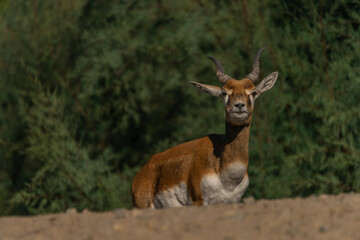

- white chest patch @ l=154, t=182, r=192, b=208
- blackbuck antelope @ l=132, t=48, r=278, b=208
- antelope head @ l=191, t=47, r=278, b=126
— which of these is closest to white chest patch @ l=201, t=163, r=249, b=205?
blackbuck antelope @ l=132, t=48, r=278, b=208

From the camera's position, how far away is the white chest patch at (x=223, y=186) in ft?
24.0

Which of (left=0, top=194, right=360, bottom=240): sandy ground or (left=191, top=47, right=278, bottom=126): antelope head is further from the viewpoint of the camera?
(left=191, top=47, right=278, bottom=126): antelope head

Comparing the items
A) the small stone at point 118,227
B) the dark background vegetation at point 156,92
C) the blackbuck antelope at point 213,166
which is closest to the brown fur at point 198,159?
the blackbuck antelope at point 213,166

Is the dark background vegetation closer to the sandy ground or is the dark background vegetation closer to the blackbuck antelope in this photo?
the blackbuck antelope

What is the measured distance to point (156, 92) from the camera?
1479cm

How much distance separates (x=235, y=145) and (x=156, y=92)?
742 cm

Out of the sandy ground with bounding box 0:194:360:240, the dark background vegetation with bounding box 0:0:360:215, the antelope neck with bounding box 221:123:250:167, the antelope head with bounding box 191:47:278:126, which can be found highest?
the antelope head with bounding box 191:47:278:126

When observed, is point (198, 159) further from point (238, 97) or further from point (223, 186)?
point (238, 97)

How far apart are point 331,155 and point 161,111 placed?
14.2 feet

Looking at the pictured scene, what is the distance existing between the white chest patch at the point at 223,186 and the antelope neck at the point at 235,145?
122 mm

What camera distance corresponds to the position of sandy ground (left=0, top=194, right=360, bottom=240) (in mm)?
4883

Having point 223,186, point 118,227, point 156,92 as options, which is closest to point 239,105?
point 223,186

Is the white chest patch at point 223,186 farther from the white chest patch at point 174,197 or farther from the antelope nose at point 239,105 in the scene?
the antelope nose at point 239,105

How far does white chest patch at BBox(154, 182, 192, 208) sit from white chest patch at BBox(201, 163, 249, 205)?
1.07 feet
